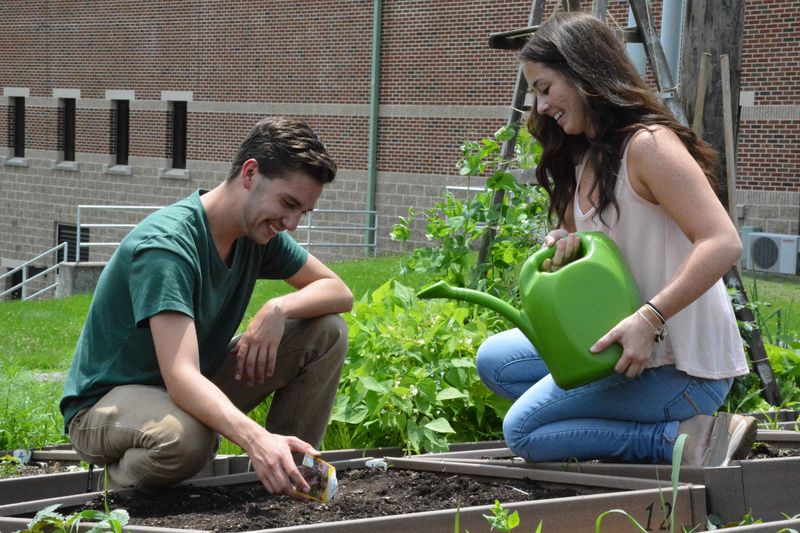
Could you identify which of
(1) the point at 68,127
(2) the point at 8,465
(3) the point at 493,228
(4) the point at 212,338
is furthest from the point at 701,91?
(1) the point at 68,127

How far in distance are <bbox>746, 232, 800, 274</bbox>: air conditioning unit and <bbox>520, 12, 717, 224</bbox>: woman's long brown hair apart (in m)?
11.6

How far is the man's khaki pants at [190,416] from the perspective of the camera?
119 inches

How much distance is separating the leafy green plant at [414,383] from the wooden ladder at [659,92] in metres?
1.07

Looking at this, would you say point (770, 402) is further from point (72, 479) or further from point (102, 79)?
point (102, 79)

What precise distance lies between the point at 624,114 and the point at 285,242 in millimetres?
1166

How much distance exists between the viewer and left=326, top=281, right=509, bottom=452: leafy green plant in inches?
157

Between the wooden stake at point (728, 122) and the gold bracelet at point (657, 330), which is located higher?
the wooden stake at point (728, 122)

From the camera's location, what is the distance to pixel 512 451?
354cm

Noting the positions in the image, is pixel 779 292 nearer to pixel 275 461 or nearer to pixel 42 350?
pixel 42 350

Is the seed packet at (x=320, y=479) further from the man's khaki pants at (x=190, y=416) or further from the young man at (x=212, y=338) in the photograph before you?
the man's khaki pants at (x=190, y=416)

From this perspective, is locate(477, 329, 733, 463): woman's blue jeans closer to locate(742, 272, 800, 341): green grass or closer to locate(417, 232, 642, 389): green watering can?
locate(417, 232, 642, 389): green watering can

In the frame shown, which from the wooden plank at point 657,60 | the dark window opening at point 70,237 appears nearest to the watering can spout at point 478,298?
the wooden plank at point 657,60

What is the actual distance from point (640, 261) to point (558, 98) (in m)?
0.54

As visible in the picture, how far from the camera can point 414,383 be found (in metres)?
4.09
